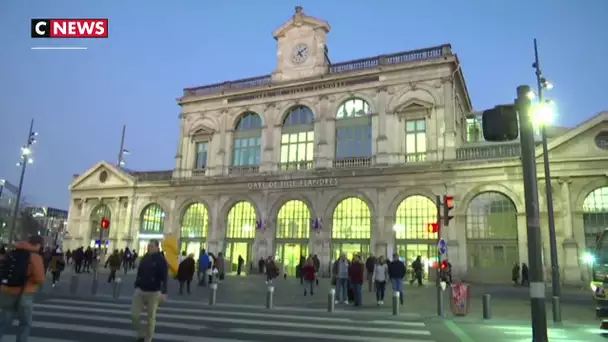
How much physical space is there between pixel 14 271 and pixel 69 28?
37.7 feet

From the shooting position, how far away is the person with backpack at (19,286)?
6.38 m

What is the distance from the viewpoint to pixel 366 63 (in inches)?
1361

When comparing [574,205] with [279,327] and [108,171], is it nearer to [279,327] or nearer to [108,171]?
[279,327]

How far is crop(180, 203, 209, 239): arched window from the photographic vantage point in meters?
37.7

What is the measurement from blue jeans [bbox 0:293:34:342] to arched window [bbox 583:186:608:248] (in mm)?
28487

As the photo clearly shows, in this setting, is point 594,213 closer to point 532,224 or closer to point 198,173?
point 532,224

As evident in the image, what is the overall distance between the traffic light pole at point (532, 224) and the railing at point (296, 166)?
28.0 meters

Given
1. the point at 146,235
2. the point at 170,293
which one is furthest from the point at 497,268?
the point at 146,235

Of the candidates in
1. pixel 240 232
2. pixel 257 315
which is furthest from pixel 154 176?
pixel 257 315

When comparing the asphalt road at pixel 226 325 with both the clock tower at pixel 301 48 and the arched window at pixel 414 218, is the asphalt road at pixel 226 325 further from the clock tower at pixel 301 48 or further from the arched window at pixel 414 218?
the clock tower at pixel 301 48

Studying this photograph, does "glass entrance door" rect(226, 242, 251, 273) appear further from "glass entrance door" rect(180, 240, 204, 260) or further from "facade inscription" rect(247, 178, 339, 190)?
"facade inscription" rect(247, 178, 339, 190)

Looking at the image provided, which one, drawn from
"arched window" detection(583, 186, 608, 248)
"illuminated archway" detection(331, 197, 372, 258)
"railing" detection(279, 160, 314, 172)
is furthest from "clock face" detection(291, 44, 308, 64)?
"arched window" detection(583, 186, 608, 248)

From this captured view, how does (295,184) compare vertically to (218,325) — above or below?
above

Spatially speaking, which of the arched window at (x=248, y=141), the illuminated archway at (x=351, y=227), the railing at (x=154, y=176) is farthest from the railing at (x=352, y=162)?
the railing at (x=154, y=176)
